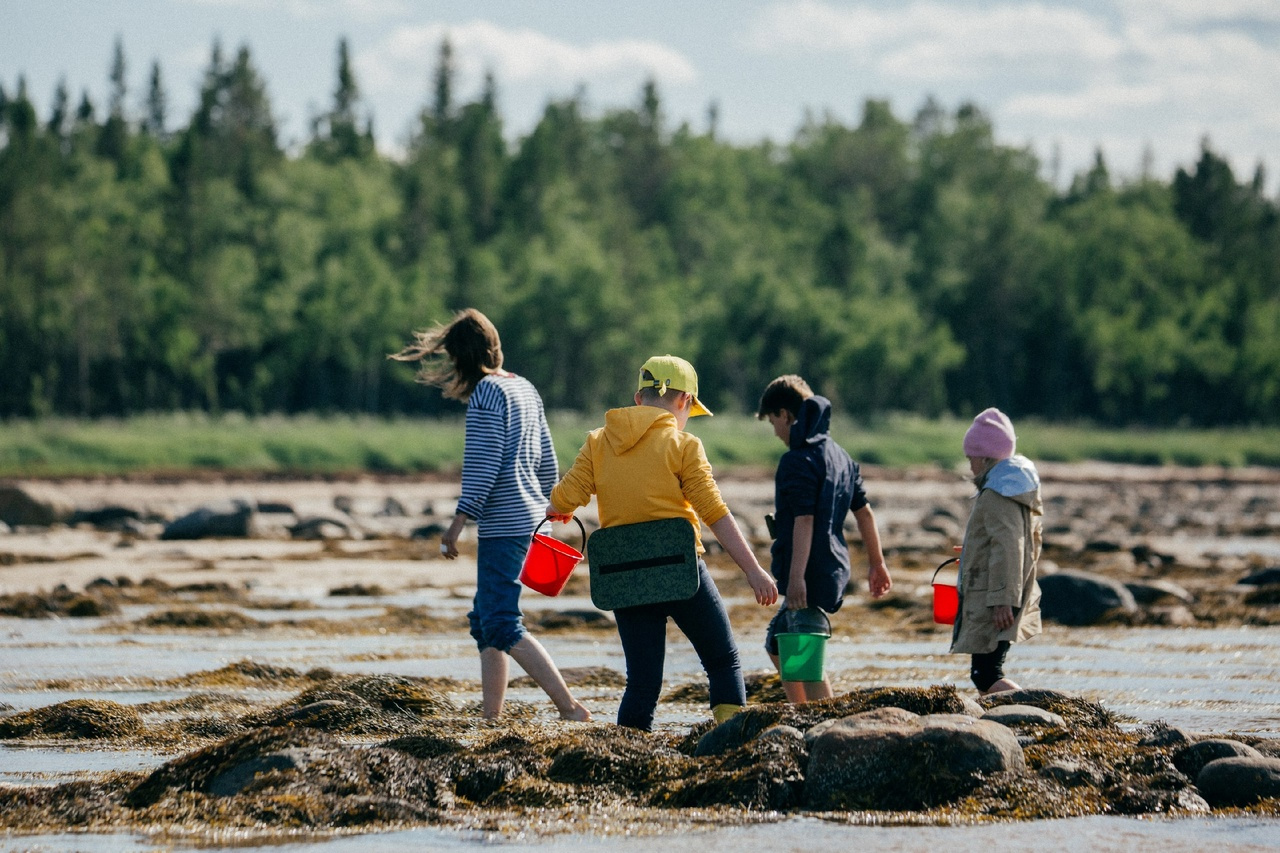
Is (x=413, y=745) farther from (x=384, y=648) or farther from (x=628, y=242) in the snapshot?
(x=628, y=242)

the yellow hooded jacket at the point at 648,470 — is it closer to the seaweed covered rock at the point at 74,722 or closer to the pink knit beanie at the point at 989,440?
the pink knit beanie at the point at 989,440

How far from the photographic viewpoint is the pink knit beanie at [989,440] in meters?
7.35

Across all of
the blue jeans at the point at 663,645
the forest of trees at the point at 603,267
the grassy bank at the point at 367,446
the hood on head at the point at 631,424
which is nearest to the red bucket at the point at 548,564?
the blue jeans at the point at 663,645

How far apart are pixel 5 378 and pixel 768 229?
4570cm

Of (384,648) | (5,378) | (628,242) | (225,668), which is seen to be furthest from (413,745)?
(628,242)

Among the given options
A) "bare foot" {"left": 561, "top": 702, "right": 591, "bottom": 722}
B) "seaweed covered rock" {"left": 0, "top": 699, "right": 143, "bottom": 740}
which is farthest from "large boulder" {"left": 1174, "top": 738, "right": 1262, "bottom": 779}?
"seaweed covered rock" {"left": 0, "top": 699, "right": 143, "bottom": 740}

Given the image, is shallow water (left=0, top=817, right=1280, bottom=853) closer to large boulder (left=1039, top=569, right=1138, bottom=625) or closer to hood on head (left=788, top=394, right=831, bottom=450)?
hood on head (left=788, top=394, right=831, bottom=450)

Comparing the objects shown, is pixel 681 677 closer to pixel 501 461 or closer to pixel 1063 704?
pixel 501 461

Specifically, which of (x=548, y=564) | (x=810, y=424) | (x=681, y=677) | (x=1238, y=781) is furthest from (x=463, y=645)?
(x=1238, y=781)

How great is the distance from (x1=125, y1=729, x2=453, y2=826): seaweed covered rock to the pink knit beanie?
119 inches

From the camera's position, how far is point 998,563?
7.14 meters

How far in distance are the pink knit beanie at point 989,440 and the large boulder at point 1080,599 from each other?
18.8 ft

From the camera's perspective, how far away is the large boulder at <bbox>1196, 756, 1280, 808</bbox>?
223 inches

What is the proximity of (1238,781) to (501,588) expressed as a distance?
10.4 feet
